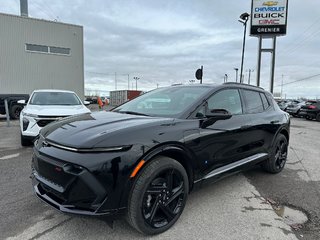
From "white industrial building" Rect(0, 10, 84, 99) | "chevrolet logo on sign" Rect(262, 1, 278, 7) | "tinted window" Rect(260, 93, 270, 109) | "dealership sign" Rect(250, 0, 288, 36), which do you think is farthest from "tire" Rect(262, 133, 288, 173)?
"white industrial building" Rect(0, 10, 84, 99)

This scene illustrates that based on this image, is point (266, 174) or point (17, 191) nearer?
point (17, 191)

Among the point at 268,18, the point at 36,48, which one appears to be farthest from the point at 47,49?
the point at 268,18

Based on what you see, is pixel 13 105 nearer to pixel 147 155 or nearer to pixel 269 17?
pixel 147 155

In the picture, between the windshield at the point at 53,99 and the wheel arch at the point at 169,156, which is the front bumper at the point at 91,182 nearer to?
the wheel arch at the point at 169,156

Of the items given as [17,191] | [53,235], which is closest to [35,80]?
[17,191]

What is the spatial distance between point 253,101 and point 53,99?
5.77 m

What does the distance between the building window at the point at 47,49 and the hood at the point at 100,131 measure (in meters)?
23.0

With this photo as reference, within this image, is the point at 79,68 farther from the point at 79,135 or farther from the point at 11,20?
the point at 79,135

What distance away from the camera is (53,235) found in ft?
9.00

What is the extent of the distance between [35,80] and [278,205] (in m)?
23.6

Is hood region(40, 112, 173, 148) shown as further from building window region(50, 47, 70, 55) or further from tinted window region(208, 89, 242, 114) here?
building window region(50, 47, 70, 55)

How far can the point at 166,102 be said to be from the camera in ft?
12.4

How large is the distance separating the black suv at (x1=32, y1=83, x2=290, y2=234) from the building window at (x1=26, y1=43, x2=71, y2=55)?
22345mm

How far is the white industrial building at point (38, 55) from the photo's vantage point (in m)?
21.9
